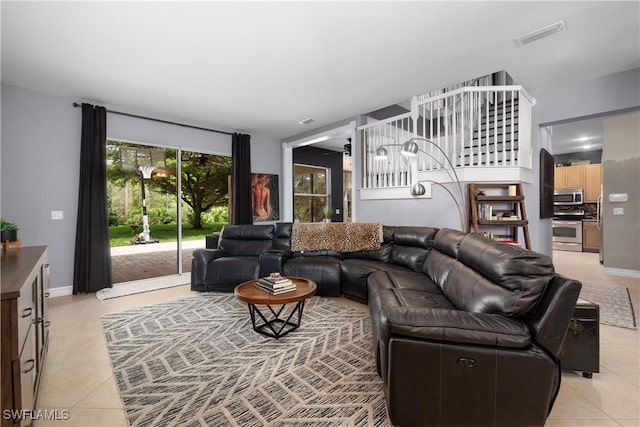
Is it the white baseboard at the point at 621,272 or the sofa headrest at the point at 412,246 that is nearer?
the sofa headrest at the point at 412,246

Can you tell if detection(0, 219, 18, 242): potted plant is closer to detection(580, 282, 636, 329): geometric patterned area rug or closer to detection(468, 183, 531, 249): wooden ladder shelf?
detection(468, 183, 531, 249): wooden ladder shelf

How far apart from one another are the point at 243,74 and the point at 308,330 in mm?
2941

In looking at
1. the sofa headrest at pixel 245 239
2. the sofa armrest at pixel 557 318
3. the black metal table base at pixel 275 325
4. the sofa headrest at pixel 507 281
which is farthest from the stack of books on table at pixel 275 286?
the sofa armrest at pixel 557 318

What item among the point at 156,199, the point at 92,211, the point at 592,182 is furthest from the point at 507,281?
the point at 592,182

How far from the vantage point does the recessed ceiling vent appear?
261 cm

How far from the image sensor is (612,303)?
352 centimetres

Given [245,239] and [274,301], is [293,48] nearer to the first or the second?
[274,301]

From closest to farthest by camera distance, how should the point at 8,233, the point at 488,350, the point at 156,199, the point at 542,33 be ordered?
the point at 488,350
the point at 8,233
the point at 542,33
the point at 156,199

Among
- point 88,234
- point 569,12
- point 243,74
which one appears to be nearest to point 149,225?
point 88,234

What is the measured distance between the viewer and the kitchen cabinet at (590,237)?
6973mm

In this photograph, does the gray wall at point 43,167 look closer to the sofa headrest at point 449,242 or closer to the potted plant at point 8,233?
the potted plant at point 8,233

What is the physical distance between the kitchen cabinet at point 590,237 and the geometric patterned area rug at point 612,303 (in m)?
3.68

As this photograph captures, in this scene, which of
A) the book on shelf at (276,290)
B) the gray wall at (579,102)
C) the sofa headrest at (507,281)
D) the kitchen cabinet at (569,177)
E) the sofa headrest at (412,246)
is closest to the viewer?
the sofa headrest at (507,281)

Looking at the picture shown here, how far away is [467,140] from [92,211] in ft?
18.3
